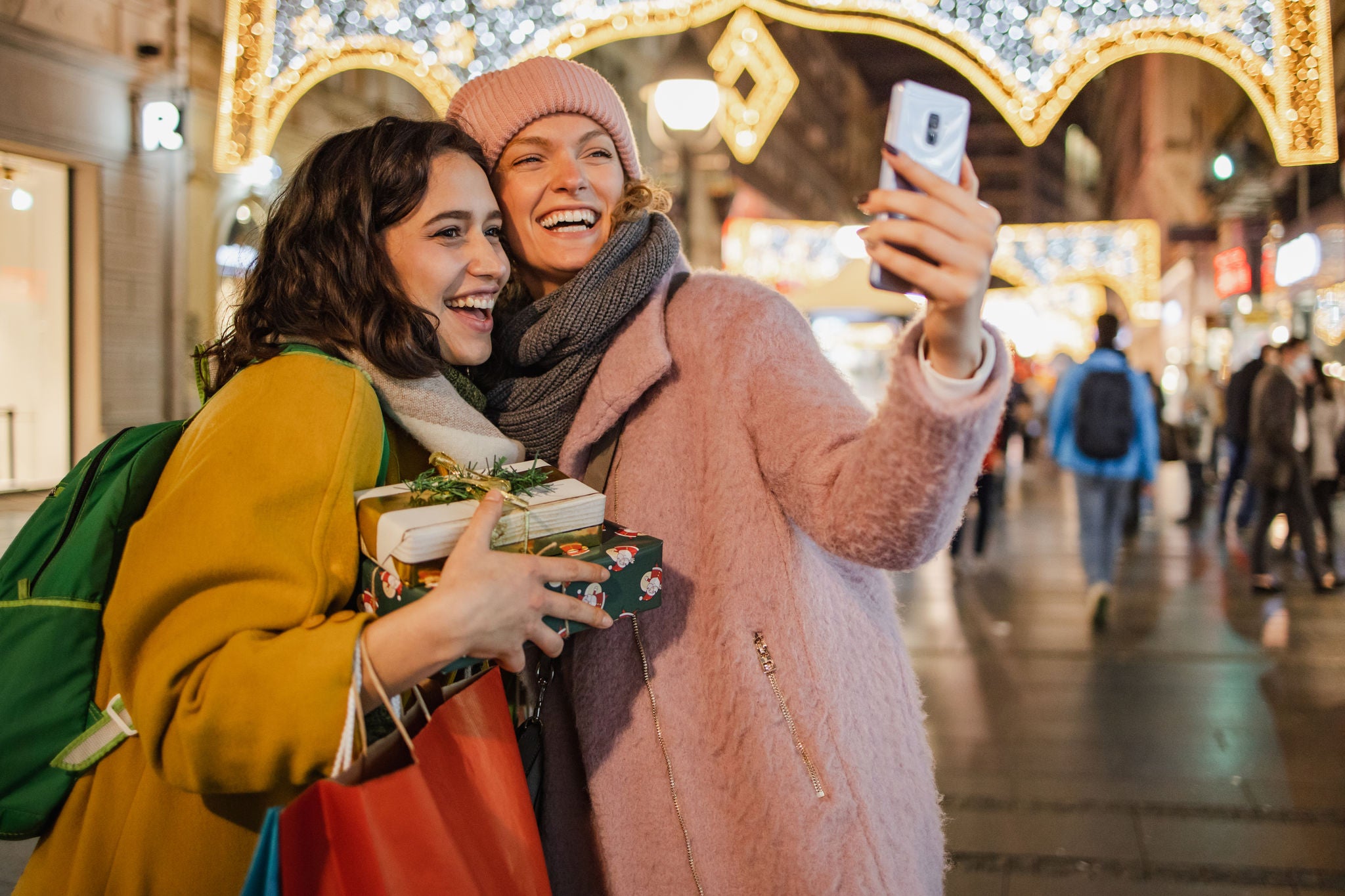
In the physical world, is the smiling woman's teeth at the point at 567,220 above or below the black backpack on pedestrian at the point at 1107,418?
above

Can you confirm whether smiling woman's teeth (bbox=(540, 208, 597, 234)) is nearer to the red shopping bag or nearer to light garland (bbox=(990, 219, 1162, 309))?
the red shopping bag

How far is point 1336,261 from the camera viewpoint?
12.2 meters

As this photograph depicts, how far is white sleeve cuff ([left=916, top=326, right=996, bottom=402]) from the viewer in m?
1.19

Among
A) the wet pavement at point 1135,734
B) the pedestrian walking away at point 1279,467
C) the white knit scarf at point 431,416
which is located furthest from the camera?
the pedestrian walking away at point 1279,467

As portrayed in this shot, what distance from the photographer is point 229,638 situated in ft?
4.03

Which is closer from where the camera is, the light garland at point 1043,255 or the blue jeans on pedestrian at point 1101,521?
the blue jeans on pedestrian at point 1101,521

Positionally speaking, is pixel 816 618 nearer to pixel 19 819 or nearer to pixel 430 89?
pixel 19 819

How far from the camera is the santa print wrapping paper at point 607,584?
1.30 m

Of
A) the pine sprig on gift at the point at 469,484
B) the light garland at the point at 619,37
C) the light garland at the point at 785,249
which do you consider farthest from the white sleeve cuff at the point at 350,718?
the light garland at the point at 785,249

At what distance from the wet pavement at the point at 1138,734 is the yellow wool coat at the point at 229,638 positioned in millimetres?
2730

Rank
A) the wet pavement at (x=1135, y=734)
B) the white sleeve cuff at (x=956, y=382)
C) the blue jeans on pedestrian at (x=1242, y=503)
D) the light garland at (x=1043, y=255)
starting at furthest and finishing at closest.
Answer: the light garland at (x=1043, y=255) → the blue jeans on pedestrian at (x=1242, y=503) → the wet pavement at (x=1135, y=734) → the white sleeve cuff at (x=956, y=382)

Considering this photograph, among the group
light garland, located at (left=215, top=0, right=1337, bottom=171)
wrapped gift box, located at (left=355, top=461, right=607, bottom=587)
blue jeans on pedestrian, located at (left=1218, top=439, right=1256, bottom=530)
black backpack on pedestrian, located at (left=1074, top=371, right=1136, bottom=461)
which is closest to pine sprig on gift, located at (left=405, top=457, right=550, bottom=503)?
wrapped gift box, located at (left=355, top=461, right=607, bottom=587)

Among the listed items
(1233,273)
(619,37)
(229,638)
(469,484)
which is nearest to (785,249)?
(1233,273)

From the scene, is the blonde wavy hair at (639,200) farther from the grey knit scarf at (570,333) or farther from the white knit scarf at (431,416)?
the white knit scarf at (431,416)
